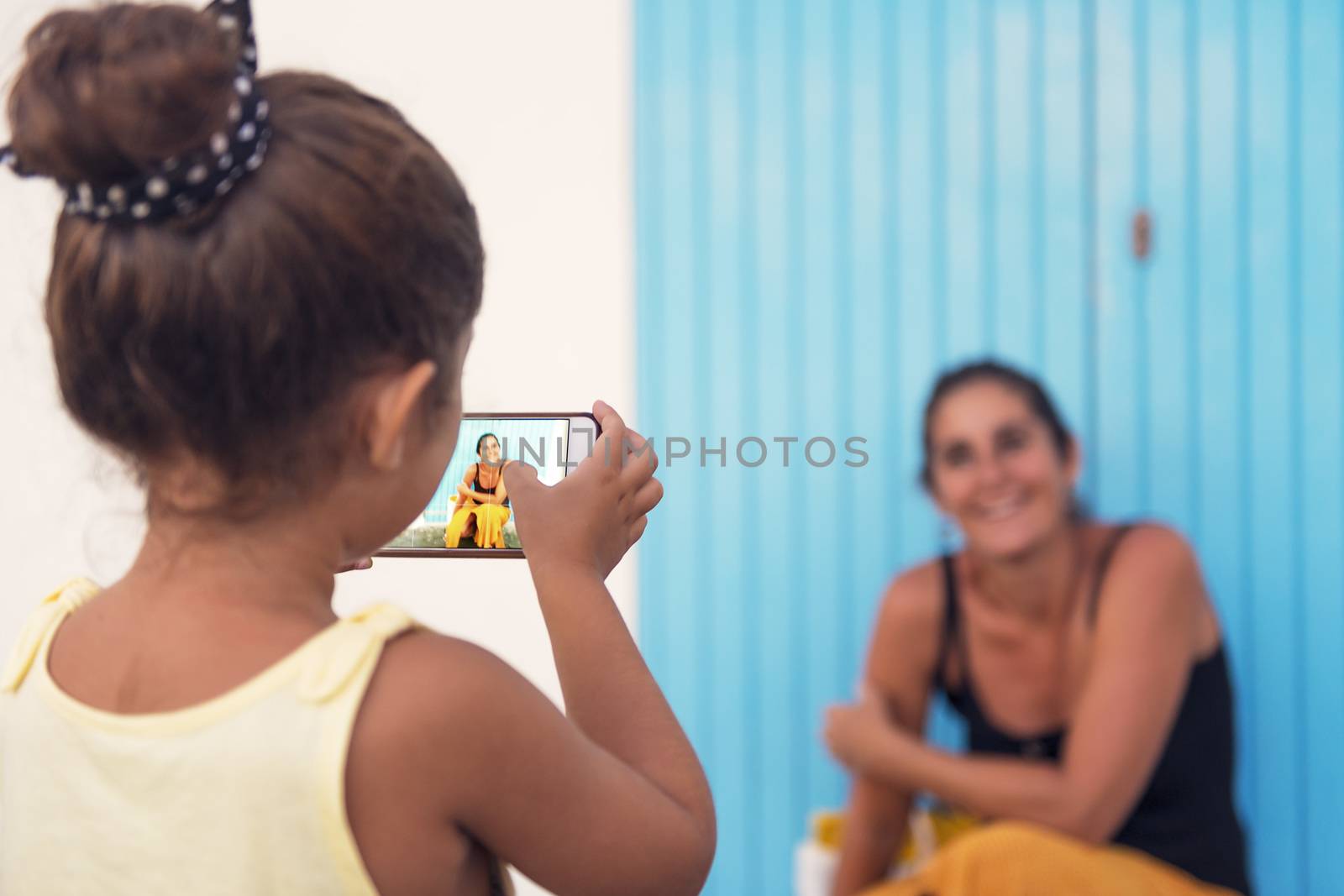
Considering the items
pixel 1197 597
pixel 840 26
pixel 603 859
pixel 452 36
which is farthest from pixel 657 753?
pixel 840 26

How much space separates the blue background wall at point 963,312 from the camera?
160 centimetres

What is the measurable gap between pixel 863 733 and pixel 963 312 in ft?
1.92

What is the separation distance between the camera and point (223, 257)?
429 millimetres

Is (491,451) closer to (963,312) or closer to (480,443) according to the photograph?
(480,443)

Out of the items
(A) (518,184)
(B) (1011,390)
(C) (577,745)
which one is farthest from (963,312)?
(C) (577,745)

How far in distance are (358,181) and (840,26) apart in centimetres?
133

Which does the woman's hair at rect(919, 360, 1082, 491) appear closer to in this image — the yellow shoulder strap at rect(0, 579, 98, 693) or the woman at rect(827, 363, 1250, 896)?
the woman at rect(827, 363, 1250, 896)

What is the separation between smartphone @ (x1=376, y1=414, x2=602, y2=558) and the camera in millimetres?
644

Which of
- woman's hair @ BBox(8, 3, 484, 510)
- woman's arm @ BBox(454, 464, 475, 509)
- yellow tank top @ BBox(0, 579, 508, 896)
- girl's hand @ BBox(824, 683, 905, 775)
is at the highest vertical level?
woman's hair @ BBox(8, 3, 484, 510)

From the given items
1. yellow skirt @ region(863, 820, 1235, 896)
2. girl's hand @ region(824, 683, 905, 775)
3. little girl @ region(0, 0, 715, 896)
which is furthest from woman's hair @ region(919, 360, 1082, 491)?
little girl @ region(0, 0, 715, 896)

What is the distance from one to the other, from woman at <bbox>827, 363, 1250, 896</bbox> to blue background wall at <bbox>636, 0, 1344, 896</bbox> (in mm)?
111

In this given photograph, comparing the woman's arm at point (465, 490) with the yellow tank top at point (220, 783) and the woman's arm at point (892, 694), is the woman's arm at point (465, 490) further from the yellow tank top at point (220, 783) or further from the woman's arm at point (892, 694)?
the woman's arm at point (892, 694)

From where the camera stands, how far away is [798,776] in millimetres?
1712

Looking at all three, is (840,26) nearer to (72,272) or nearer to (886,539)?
(886,539)
